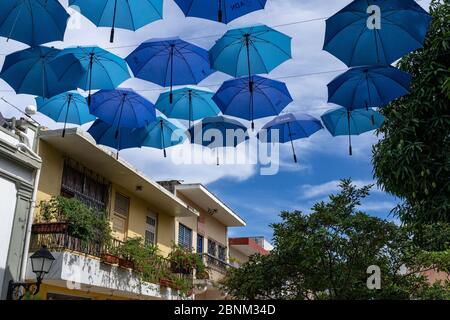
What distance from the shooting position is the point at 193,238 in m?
23.6

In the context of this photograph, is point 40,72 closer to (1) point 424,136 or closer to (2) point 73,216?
(2) point 73,216

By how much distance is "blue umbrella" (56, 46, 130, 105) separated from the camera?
10672mm

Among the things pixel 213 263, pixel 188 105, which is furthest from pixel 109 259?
pixel 213 263

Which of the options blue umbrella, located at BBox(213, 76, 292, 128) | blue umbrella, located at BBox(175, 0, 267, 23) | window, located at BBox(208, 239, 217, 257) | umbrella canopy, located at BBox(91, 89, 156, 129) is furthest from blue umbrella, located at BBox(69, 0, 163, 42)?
window, located at BBox(208, 239, 217, 257)

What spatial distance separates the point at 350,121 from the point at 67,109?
638cm

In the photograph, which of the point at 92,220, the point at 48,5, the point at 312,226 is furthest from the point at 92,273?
the point at 48,5

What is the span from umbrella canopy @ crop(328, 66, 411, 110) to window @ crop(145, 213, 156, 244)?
10556mm

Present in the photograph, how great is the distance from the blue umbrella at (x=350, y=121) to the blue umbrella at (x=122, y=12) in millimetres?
4535

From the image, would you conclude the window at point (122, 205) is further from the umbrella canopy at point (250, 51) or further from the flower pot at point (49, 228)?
the umbrella canopy at point (250, 51)

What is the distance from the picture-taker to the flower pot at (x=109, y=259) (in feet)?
47.8

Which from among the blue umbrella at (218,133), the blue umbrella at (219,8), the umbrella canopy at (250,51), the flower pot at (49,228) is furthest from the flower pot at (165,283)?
the blue umbrella at (219,8)

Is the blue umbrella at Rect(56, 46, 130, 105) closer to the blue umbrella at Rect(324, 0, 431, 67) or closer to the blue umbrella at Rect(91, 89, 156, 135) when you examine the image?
the blue umbrella at Rect(91, 89, 156, 135)
